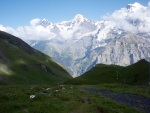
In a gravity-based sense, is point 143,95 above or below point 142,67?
below

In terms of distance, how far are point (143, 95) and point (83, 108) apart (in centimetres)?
2641

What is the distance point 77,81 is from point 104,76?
75.2ft

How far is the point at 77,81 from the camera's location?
129875 millimetres

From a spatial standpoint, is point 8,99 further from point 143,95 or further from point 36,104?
point 143,95

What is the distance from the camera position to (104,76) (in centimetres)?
14638

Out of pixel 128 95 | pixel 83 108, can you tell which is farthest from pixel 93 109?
pixel 128 95

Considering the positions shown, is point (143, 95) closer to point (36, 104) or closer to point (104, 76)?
point (36, 104)

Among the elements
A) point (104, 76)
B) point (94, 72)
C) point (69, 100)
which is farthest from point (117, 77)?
point (69, 100)

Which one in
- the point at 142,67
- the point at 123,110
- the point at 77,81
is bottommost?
the point at 123,110

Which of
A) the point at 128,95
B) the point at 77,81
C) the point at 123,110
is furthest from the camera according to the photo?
the point at 77,81

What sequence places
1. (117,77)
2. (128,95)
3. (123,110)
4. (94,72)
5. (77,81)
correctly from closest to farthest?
(123,110) < (128,95) < (77,81) < (117,77) < (94,72)

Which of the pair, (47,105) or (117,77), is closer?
(47,105)

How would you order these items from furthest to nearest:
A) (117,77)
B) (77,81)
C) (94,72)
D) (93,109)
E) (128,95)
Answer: (94,72) → (117,77) → (77,81) → (128,95) → (93,109)

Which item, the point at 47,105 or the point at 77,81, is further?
the point at 77,81
